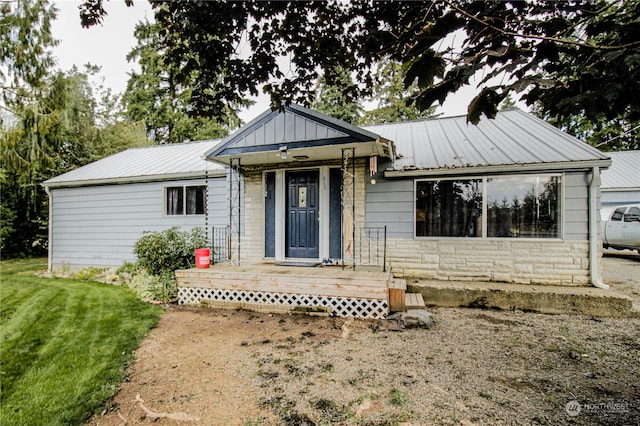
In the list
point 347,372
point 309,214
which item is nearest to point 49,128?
point 309,214

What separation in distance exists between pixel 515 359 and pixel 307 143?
448cm

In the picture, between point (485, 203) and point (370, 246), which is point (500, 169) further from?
point (370, 246)

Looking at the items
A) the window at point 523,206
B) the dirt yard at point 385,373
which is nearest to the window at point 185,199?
the dirt yard at point 385,373

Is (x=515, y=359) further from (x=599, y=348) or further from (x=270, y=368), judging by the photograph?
(x=270, y=368)

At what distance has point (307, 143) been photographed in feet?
18.8

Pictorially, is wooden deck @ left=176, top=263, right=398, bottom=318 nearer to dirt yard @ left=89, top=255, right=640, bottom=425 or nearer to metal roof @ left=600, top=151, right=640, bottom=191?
dirt yard @ left=89, top=255, right=640, bottom=425

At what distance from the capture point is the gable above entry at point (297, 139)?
5488 mm

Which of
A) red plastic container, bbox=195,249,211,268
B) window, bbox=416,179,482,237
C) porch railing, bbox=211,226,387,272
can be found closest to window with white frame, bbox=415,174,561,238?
window, bbox=416,179,482,237

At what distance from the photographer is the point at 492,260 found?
19.4 feet

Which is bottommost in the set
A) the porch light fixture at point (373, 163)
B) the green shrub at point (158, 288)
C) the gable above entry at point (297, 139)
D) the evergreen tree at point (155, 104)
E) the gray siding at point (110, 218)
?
the green shrub at point (158, 288)

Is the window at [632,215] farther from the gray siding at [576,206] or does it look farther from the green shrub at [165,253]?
the green shrub at [165,253]

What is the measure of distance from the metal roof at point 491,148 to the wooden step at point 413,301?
94.6 inches

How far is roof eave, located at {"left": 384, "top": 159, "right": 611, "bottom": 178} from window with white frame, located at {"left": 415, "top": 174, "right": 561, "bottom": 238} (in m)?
0.20

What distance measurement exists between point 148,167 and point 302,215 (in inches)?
208
